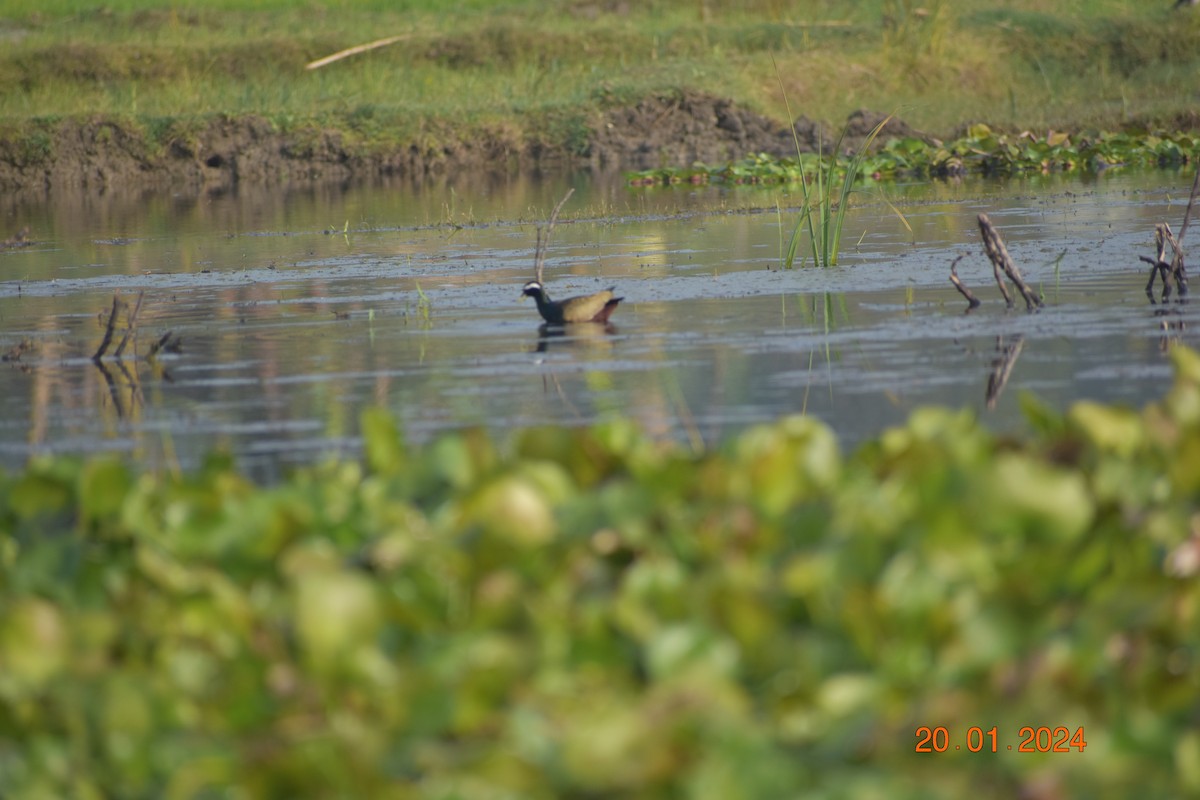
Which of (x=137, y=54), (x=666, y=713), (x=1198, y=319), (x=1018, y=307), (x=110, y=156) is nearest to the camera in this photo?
(x=666, y=713)

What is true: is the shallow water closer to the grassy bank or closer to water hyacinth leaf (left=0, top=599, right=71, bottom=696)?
water hyacinth leaf (left=0, top=599, right=71, bottom=696)

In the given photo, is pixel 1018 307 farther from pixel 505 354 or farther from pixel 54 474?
pixel 54 474

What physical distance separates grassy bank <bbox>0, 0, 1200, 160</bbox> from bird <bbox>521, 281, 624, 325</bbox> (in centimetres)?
1452

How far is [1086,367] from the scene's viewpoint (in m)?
7.42

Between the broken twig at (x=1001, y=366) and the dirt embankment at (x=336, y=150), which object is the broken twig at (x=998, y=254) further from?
the dirt embankment at (x=336, y=150)

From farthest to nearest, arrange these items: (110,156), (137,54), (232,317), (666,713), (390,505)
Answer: (137,54)
(110,156)
(232,317)
(390,505)
(666,713)

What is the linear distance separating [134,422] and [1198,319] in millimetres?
4772

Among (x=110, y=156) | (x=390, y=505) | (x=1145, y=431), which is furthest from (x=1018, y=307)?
(x=110, y=156)

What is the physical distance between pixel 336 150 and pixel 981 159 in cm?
874

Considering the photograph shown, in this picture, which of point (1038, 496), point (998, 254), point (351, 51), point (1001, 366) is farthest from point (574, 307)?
point (351, 51)

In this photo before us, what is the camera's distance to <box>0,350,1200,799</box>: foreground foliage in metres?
2.77

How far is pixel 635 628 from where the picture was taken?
3.20 meters
